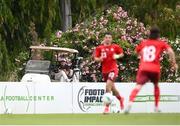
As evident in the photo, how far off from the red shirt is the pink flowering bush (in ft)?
53.6

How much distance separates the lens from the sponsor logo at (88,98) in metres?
28.3

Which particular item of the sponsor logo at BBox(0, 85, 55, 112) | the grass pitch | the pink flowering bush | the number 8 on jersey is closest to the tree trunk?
the pink flowering bush

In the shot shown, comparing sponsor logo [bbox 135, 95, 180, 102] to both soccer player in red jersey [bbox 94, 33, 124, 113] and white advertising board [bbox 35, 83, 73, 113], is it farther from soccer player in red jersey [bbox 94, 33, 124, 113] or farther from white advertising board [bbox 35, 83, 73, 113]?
soccer player in red jersey [bbox 94, 33, 124, 113]

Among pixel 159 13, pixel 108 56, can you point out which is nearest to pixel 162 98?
pixel 108 56

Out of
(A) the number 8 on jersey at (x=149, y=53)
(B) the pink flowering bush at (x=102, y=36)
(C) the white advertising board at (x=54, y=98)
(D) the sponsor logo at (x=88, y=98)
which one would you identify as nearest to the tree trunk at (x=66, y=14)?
(B) the pink flowering bush at (x=102, y=36)

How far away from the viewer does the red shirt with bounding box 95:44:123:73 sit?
21.2 meters

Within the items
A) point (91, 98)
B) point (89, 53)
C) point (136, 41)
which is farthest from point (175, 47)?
point (91, 98)

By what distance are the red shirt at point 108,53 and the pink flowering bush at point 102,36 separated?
16.3 m

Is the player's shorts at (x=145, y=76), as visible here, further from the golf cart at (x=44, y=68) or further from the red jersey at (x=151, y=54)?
the golf cart at (x=44, y=68)

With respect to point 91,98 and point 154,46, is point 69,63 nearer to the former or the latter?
point 91,98

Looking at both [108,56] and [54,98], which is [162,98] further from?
[108,56]

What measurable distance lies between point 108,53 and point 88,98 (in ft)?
24.7

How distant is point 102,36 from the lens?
3994 centimetres

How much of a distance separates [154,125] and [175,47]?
2490 centimetres
